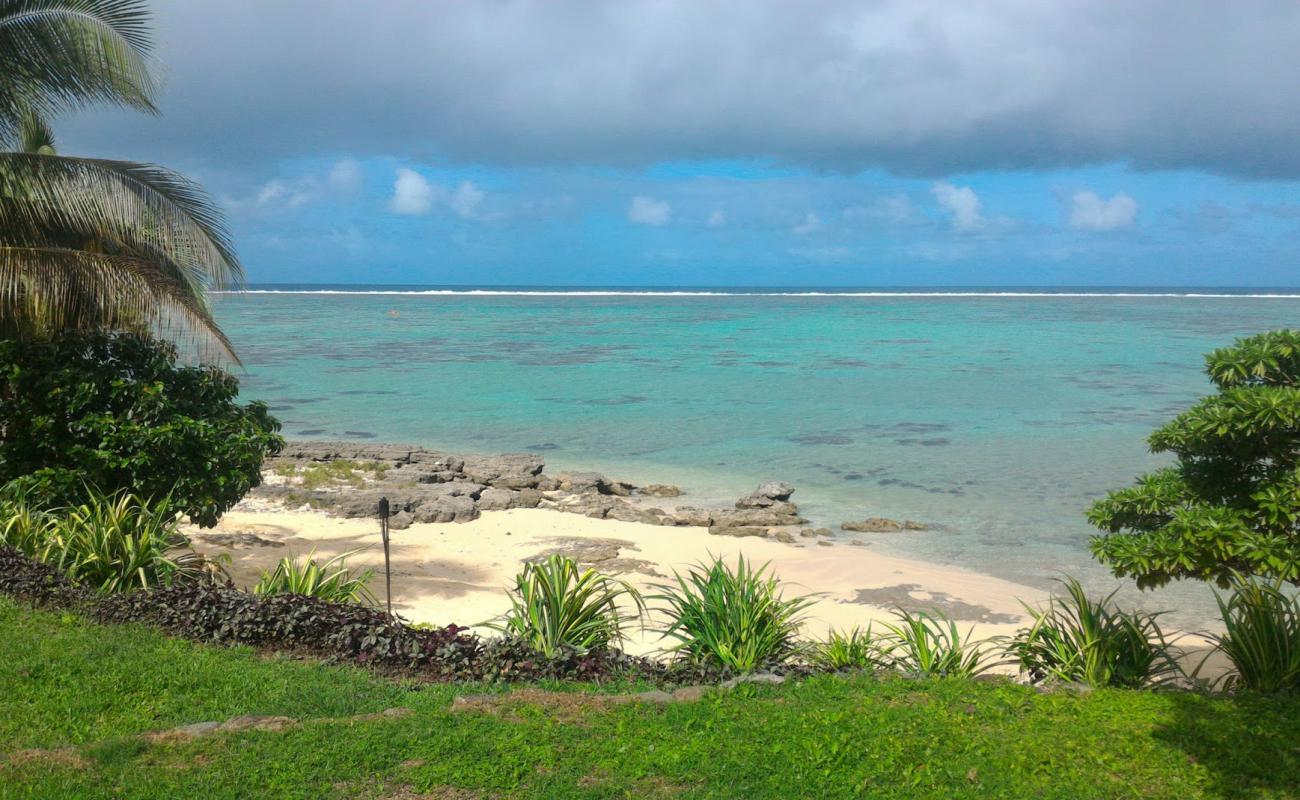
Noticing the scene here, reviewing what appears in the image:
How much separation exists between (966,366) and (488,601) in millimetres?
31648

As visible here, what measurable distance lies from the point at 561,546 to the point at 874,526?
14.4ft

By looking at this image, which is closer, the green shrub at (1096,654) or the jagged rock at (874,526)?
the green shrub at (1096,654)

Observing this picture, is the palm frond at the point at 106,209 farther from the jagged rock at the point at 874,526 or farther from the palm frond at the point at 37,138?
the jagged rock at the point at 874,526

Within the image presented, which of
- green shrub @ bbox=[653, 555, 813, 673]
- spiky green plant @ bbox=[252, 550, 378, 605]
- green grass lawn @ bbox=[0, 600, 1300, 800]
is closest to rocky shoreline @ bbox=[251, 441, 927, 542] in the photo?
spiky green plant @ bbox=[252, 550, 378, 605]

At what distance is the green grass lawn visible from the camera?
4.62 meters

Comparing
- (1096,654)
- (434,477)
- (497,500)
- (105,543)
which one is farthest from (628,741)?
(434,477)

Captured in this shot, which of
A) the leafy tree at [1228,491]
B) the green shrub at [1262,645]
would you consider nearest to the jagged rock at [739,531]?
the leafy tree at [1228,491]

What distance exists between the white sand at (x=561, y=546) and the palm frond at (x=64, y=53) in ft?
16.2

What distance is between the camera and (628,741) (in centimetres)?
509

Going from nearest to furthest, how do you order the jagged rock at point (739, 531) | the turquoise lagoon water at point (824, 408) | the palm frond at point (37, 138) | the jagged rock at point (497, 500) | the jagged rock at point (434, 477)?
the palm frond at point (37, 138)
the jagged rock at point (739, 531)
the jagged rock at point (497, 500)
the turquoise lagoon water at point (824, 408)
the jagged rock at point (434, 477)

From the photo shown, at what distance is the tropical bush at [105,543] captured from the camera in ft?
25.2

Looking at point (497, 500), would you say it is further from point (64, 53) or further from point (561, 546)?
point (64, 53)

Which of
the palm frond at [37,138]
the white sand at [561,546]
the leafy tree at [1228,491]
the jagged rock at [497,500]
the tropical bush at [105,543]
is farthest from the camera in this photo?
the jagged rock at [497,500]

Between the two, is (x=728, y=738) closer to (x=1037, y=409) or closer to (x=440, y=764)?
(x=440, y=764)
